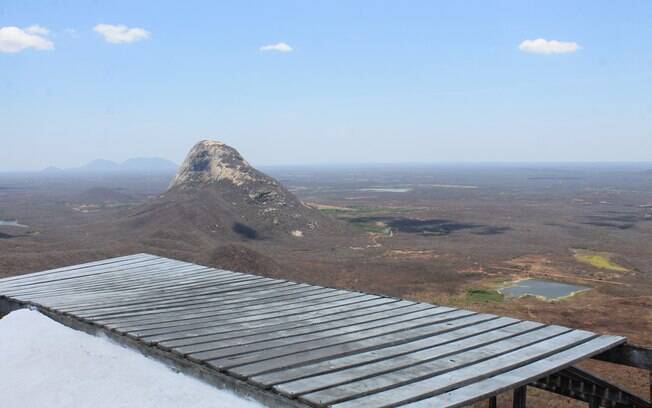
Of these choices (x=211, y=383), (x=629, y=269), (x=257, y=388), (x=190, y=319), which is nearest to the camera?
(x=257, y=388)

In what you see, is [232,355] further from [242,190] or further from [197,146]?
[197,146]

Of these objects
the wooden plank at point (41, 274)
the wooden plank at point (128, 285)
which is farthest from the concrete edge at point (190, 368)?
the wooden plank at point (41, 274)

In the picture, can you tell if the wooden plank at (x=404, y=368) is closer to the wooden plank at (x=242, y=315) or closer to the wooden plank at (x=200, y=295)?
the wooden plank at (x=242, y=315)

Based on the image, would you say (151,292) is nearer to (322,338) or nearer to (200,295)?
(200,295)

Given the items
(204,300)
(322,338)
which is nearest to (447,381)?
(322,338)

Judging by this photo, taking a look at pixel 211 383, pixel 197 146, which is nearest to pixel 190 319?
pixel 211 383

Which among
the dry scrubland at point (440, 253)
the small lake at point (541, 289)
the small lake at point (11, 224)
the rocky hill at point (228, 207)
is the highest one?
the rocky hill at point (228, 207)
